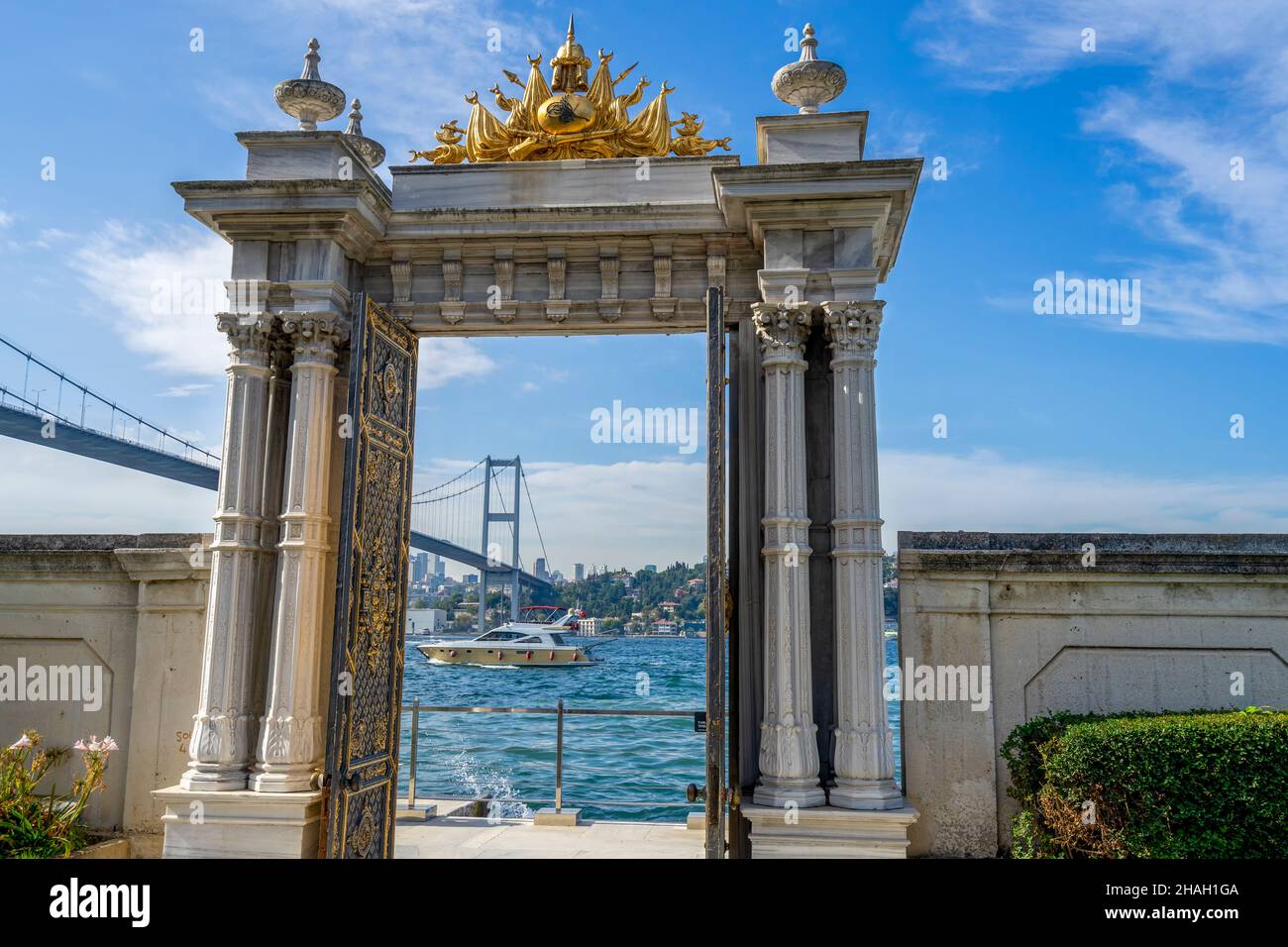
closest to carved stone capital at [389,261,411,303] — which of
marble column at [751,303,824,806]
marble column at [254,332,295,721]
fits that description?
marble column at [254,332,295,721]

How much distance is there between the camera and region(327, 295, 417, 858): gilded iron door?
17.2ft

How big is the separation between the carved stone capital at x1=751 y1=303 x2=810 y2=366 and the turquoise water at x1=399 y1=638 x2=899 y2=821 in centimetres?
372

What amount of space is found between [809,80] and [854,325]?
1.46m

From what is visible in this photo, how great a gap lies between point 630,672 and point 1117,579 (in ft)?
139

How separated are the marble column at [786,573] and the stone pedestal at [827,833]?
9 cm

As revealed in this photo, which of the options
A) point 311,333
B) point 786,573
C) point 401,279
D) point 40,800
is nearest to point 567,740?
point 40,800

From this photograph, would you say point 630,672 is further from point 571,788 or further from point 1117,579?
point 1117,579

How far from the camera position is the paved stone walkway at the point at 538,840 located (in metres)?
6.56

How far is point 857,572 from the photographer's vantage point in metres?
5.23

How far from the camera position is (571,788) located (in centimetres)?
1761
